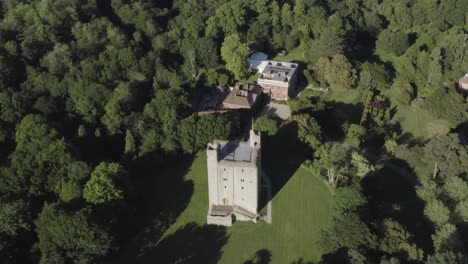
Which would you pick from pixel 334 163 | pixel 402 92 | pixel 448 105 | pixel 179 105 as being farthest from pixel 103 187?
pixel 448 105

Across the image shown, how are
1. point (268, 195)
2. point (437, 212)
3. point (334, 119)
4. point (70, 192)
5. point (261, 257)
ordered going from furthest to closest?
point (334, 119) → point (268, 195) → point (70, 192) → point (437, 212) → point (261, 257)

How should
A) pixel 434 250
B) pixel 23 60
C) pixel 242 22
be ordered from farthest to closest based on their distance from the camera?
pixel 242 22, pixel 23 60, pixel 434 250

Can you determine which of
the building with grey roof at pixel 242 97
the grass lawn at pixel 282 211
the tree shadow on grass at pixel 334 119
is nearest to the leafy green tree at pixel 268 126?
the grass lawn at pixel 282 211

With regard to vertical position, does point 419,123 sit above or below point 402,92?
below

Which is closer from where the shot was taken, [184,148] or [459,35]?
[184,148]

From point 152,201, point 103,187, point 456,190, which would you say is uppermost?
point 103,187

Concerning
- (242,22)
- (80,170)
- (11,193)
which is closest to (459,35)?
(242,22)

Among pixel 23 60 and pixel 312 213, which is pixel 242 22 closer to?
pixel 23 60

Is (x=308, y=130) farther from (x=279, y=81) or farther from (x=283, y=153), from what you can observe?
(x=279, y=81)
